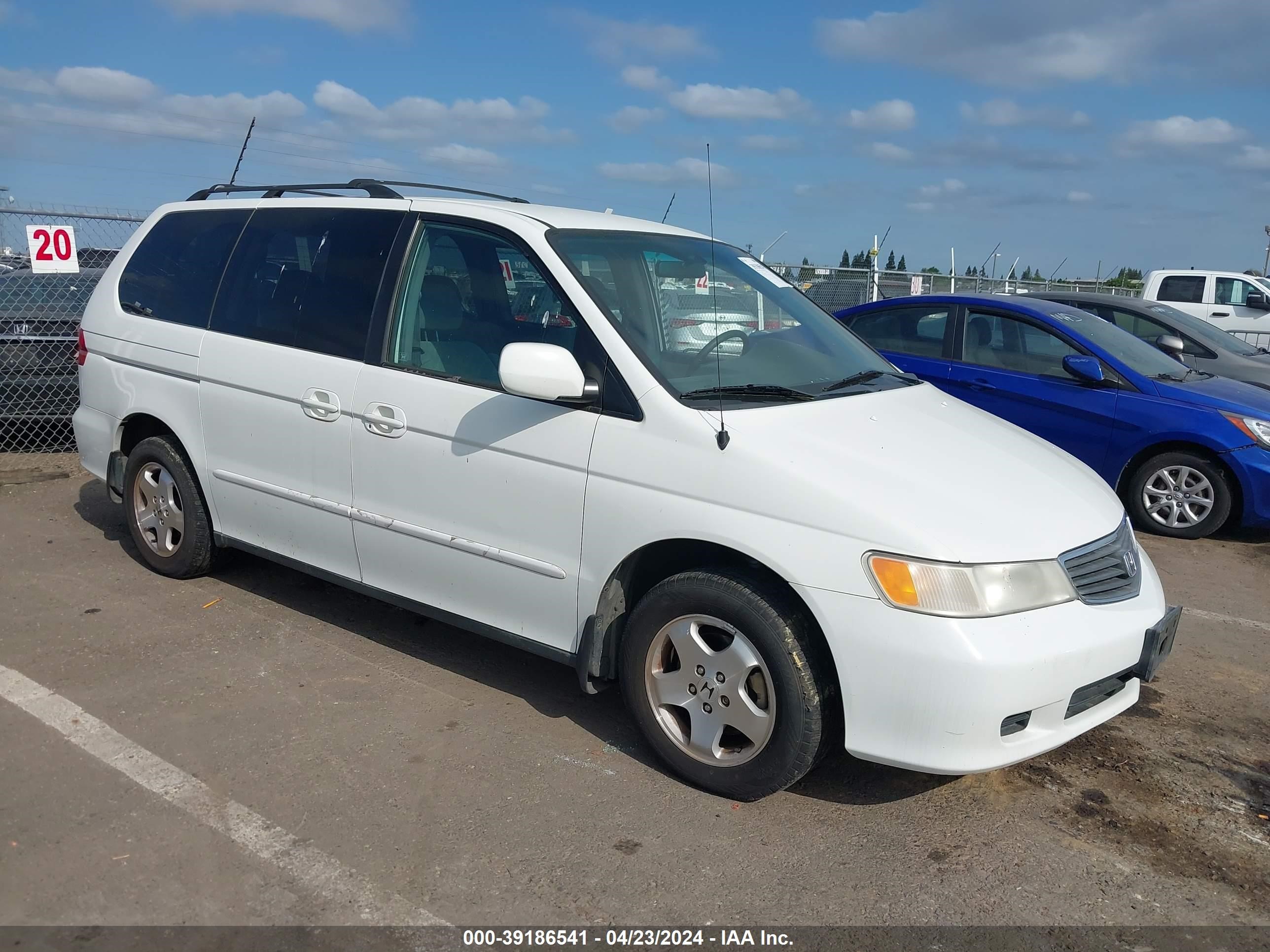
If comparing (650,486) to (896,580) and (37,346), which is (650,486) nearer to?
(896,580)

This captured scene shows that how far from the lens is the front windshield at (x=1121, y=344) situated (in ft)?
24.5

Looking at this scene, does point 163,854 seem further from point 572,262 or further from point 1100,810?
point 1100,810

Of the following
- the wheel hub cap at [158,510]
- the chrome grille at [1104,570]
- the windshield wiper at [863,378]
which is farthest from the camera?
the wheel hub cap at [158,510]

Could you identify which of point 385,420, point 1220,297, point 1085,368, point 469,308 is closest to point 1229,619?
point 1085,368

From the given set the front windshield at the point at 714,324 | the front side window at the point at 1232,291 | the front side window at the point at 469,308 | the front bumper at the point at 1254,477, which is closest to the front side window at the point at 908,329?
the front bumper at the point at 1254,477

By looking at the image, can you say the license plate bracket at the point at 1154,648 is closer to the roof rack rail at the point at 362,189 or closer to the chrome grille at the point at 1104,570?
the chrome grille at the point at 1104,570

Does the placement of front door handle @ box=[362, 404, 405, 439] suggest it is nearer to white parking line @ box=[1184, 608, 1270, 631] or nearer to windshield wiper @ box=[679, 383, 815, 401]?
windshield wiper @ box=[679, 383, 815, 401]

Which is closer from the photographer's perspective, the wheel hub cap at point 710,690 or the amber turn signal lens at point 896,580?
the amber turn signal lens at point 896,580

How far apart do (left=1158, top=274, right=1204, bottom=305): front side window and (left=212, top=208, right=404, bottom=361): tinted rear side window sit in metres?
15.7

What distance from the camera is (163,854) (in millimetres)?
2951

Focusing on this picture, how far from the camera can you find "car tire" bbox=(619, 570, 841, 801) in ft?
10.3

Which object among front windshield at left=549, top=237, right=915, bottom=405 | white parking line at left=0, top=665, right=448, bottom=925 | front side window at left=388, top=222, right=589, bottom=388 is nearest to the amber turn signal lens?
front windshield at left=549, top=237, right=915, bottom=405

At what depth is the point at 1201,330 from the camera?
34.9 ft

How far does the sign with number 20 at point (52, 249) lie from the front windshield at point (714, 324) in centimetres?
596
